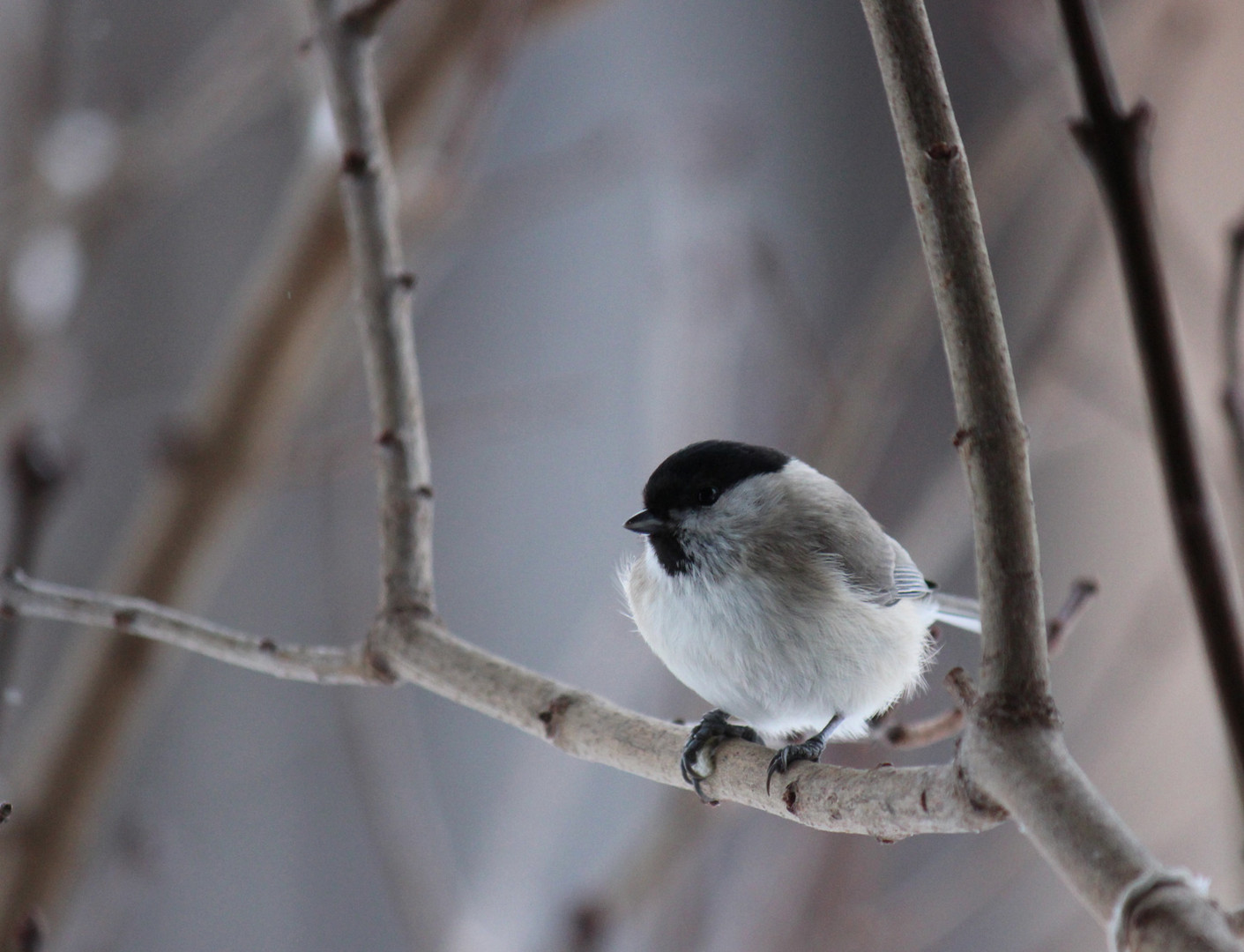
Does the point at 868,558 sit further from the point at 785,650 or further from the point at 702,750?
the point at 702,750

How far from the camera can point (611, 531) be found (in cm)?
142

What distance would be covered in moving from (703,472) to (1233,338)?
1.32 feet

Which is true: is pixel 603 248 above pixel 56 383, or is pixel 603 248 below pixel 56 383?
above

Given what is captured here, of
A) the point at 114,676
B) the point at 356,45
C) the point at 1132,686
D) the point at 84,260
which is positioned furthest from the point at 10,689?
the point at 1132,686

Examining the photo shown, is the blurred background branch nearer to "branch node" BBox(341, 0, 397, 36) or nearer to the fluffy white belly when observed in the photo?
the fluffy white belly

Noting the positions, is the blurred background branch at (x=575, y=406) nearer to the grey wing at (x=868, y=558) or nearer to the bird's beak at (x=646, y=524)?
the grey wing at (x=868, y=558)

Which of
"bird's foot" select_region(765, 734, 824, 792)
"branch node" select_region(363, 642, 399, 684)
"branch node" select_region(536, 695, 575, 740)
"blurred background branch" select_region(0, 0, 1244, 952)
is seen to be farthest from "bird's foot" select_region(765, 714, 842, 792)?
"blurred background branch" select_region(0, 0, 1244, 952)

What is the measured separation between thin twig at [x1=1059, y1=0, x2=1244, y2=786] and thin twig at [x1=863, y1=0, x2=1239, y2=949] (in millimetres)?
71

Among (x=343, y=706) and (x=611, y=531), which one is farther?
(x=611, y=531)

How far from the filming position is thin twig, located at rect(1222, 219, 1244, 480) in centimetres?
45

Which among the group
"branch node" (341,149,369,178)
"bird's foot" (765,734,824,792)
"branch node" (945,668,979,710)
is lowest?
"bird's foot" (765,734,824,792)

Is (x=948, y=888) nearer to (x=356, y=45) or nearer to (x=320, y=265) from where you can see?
(x=320, y=265)

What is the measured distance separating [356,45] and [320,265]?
38 cm

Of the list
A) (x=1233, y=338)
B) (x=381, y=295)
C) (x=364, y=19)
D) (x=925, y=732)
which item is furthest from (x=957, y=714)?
(x=364, y=19)
